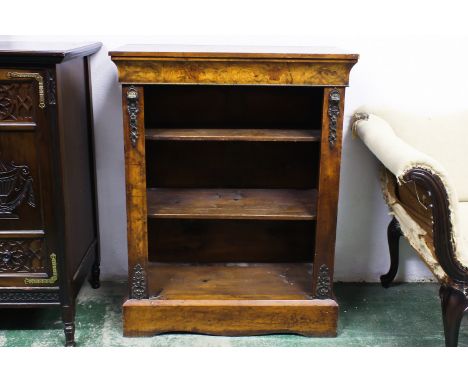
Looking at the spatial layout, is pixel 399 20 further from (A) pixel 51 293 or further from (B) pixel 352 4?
(A) pixel 51 293

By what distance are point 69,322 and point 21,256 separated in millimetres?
251

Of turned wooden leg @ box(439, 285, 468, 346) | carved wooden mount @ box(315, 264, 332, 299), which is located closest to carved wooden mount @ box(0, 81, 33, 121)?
carved wooden mount @ box(315, 264, 332, 299)

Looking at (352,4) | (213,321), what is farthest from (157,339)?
(352,4)

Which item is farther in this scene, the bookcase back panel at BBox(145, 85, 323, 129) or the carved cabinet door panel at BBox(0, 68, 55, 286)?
the bookcase back panel at BBox(145, 85, 323, 129)

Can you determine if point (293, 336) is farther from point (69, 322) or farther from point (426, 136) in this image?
point (426, 136)

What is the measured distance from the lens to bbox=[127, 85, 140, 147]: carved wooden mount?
1.66 metres

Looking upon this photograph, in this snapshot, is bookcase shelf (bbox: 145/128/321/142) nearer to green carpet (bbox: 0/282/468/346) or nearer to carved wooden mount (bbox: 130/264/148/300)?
carved wooden mount (bbox: 130/264/148/300)

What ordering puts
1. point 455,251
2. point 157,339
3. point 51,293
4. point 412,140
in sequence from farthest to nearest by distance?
point 412,140, point 157,339, point 51,293, point 455,251

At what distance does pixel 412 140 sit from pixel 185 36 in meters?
0.90

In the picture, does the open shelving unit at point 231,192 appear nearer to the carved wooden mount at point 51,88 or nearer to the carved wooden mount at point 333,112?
the carved wooden mount at point 333,112

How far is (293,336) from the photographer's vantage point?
1886mm

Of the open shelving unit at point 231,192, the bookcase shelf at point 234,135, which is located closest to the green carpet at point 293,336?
the open shelving unit at point 231,192

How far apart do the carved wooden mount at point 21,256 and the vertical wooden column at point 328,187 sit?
2.83ft

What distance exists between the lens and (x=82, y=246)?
194 cm
